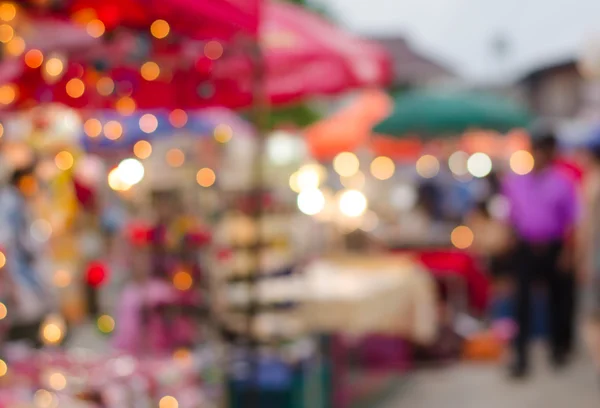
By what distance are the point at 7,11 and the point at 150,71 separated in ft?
5.63

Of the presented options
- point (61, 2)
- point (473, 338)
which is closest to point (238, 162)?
point (473, 338)

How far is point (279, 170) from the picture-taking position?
33.6 feet

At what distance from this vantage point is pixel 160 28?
378cm

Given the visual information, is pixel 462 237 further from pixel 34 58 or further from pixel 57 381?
pixel 57 381

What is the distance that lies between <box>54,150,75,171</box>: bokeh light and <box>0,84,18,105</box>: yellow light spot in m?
1.76

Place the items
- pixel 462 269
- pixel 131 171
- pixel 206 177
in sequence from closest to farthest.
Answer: pixel 131 171, pixel 206 177, pixel 462 269

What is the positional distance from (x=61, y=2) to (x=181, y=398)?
2047 mm

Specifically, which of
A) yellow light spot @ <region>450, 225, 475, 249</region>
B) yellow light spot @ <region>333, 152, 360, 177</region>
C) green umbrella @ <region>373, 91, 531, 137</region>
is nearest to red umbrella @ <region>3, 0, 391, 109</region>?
green umbrella @ <region>373, 91, 531, 137</region>

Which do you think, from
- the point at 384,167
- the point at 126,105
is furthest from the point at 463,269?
the point at 384,167

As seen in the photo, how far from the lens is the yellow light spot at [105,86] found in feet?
16.6

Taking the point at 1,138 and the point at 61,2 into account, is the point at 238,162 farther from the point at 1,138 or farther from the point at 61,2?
the point at 61,2

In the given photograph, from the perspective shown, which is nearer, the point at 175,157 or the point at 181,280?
the point at 181,280

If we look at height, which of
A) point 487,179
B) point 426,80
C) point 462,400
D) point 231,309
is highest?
point 426,80

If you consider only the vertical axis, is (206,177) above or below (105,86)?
below
